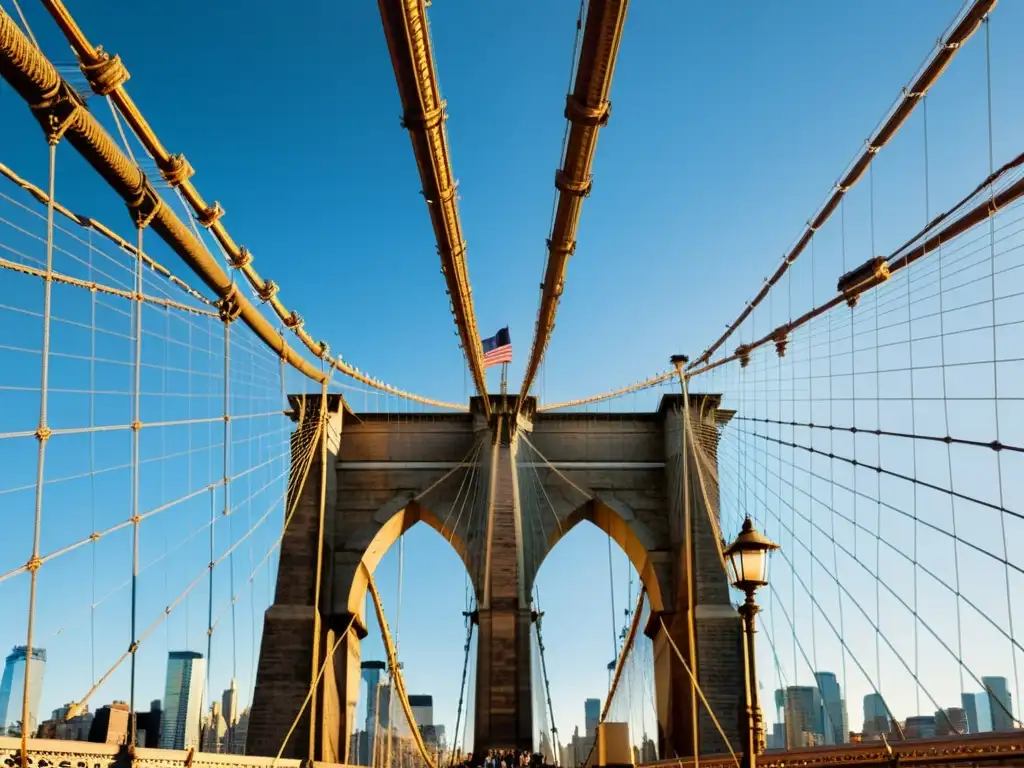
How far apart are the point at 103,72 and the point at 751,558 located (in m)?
4.98

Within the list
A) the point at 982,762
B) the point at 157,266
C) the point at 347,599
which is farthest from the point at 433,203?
the point at 347,599

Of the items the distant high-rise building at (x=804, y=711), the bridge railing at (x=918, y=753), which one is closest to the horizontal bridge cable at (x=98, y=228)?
the bridge railing at (x=918, y=753)

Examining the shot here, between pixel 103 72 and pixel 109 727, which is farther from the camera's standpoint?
pixel 109 727

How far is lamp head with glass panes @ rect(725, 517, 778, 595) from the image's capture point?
660 cm

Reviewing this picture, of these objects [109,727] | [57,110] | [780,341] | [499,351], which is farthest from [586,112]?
[499,351]

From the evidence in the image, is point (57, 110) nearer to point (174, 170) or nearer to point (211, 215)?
point (174, 170)

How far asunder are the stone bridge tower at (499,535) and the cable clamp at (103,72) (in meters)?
13.5

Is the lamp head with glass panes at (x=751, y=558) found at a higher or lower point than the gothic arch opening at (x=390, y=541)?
lower

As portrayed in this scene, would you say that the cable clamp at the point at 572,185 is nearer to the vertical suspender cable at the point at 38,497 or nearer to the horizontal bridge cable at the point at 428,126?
the horizontal bridge cable at the point at 428,126

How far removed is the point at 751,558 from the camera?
21.7 feet

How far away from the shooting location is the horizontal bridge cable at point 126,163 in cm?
623

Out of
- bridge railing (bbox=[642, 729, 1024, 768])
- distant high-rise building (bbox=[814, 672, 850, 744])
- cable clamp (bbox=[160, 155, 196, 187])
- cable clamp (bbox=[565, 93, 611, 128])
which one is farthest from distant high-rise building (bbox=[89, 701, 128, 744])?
distant high-rise building (bbox=[814, 672, 850, 744])

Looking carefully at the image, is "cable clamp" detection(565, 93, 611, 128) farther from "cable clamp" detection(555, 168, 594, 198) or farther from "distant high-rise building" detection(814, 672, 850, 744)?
"distant high-rise building" detection(814, 672, 850, 744)

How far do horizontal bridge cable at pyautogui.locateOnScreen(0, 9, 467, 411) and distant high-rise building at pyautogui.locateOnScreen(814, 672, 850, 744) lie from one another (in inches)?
301
